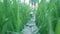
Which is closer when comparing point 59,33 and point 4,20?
point 59,33

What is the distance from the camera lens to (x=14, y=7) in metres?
0.52

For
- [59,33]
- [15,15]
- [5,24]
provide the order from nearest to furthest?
[59,33]
[5,24]
[15,15]

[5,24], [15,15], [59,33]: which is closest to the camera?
[59,33]

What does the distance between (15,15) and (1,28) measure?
0.11m

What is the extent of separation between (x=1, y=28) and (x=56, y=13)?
0.16 meters

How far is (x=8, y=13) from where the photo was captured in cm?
44

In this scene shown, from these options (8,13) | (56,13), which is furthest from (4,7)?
(56,13)

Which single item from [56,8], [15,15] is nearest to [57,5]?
[56,8]

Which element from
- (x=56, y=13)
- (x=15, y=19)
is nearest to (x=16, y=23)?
(x=15, y=19)

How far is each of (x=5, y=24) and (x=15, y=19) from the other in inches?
3.9

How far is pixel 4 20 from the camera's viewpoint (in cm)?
38

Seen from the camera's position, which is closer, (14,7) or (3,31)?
(3,31)

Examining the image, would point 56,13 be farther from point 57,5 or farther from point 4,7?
point 4,7

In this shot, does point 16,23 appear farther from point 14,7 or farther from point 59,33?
point 59,33
